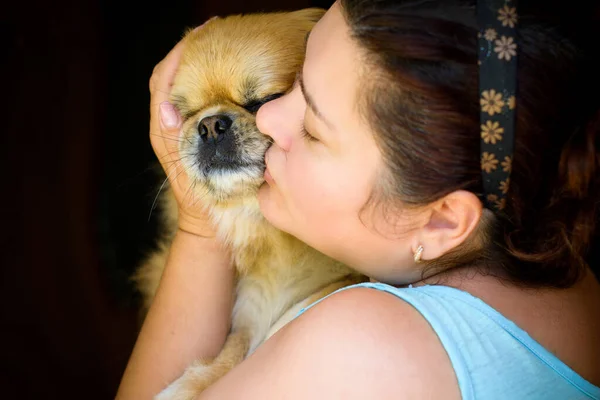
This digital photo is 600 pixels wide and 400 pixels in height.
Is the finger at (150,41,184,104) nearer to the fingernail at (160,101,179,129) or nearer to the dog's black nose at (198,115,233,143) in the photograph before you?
the fingernail at (160,101,179,129)

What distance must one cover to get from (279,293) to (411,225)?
69 centimetres

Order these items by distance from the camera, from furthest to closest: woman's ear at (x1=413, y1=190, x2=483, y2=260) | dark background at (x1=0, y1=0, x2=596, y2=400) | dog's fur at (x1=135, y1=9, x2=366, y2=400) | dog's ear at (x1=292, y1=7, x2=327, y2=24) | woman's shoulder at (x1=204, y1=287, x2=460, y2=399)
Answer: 1. dark background at (x1=0, y1=0, x2=596, y2=400)
2. dog's ear at (x1=292, y1=7, x2=327, y2=24)
3. dog's fur at (x1=135, y1=9, x2=366, y2=400)
4. woman's ear at (x1=413, y1=190, x2=483, y2=260)
5. woman's shoulder at (x1=204, y1=287, x2=460, y2=399)

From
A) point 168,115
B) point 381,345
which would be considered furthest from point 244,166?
point 381,345

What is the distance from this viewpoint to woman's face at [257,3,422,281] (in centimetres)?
99

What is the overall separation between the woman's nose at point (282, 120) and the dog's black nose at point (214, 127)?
0.30 meters

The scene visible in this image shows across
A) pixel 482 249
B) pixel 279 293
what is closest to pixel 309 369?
pixel 482 249

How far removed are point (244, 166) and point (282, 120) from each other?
1.20ft

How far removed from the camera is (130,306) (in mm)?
2203

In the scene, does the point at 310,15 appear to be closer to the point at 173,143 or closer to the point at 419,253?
the point at 173,143

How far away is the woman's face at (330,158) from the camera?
99 centimetres

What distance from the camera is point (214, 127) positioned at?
1.48 m

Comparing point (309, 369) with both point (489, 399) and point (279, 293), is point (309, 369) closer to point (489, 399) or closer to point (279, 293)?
point (489, 399)

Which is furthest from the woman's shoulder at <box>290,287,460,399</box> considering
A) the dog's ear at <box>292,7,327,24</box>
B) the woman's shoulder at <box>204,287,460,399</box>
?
the dog's ear at <box>292,7,327,24</box>

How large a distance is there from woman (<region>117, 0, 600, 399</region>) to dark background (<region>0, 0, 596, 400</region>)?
1.07 m
